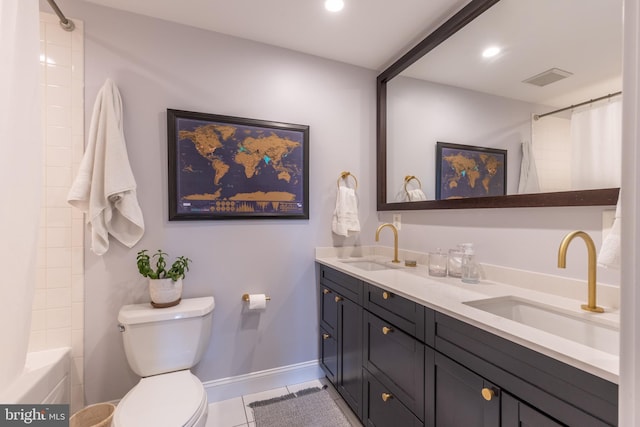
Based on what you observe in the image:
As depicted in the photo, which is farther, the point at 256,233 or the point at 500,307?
the point at 256,233

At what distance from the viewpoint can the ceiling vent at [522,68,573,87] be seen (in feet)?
3.80

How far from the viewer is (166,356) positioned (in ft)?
4.90

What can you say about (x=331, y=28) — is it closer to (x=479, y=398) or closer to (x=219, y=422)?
(x=479, y=398)

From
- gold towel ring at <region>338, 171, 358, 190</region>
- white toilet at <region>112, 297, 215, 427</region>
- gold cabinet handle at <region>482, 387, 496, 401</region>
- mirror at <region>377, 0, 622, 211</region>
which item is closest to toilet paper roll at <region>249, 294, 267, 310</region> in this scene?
white toilet at <region>112, 297, 215, 427</region>

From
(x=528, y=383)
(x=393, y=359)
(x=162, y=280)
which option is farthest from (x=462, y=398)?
(x=162, y=280)

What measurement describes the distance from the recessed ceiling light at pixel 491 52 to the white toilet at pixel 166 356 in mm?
2114

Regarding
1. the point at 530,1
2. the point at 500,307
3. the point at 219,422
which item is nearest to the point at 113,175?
the point at 219,422

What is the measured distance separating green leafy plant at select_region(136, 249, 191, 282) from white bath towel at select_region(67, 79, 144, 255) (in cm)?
20

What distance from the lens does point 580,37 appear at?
110 cm

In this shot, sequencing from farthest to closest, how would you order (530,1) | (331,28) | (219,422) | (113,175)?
1. (331,28)
2. (219,422)
3. (113,175)
4. (530,1)

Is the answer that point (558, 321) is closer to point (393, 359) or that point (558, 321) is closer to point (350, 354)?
point (393, 359)

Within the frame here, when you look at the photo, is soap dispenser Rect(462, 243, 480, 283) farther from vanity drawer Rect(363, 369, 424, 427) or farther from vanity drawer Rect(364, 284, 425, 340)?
vanity drawer Rect(363, 369, 424, 427)

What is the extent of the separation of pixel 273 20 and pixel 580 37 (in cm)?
156

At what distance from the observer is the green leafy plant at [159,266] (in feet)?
5.12
